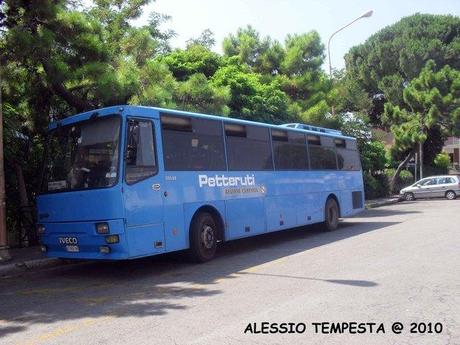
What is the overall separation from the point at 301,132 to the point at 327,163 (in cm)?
173

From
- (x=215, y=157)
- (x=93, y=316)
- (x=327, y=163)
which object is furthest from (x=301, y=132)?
(x=93, y=316)

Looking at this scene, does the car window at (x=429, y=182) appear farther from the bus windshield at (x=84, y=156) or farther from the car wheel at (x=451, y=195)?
the bus windshield at (x=84, y=156)

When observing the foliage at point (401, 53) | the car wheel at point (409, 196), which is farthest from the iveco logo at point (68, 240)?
the foliage at point (401, 53)

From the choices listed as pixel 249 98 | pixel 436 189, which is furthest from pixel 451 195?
pixel 249 98

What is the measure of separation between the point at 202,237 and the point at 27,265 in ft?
12.4

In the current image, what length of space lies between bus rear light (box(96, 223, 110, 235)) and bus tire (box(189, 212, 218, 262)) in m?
2.00

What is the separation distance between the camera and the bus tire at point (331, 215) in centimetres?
1545

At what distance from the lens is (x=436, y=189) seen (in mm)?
31438

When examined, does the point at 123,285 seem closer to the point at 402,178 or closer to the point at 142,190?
the point at 142,190

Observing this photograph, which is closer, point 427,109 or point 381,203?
point 381,203

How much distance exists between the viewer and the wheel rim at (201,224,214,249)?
1027cm

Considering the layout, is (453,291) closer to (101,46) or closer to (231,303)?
(231,303)

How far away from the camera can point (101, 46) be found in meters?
12.2

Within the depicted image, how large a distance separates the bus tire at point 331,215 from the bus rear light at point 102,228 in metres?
8.33
